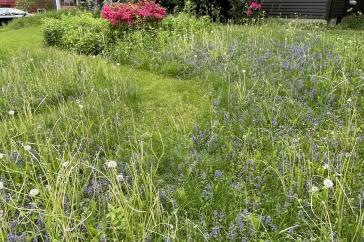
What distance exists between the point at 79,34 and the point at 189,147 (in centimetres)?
717

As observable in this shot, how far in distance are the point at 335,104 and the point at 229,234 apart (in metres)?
2.84

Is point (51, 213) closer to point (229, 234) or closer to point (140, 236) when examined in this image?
point (140, 236)

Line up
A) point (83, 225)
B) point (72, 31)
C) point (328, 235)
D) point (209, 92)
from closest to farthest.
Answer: point (328, 235)
point (83, 225)
point (209, 92)
point (72, 31)


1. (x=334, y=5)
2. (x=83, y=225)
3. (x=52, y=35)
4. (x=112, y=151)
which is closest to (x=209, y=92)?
(x=112, y=151)

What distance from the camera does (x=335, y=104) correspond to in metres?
4.85

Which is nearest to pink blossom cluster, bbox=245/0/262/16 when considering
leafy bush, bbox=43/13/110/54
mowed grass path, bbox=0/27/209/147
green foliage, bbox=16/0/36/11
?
leafy bush, bbox=43/13/110/54

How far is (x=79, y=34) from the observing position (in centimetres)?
1012

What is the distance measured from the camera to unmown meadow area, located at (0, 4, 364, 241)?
2.83 metres

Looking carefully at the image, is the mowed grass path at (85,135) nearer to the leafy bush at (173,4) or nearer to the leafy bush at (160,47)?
the leafy bush at (160,47)

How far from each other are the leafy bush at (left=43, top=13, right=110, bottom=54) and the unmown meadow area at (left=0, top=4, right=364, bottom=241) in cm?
125

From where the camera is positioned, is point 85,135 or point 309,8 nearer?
point 85,135

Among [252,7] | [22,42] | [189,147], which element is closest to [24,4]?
[22,42]

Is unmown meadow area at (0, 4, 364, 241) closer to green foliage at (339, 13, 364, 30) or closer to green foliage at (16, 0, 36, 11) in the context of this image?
green foliage at (339, 13, 364, 30)

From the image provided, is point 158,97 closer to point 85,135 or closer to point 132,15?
point 85,135
